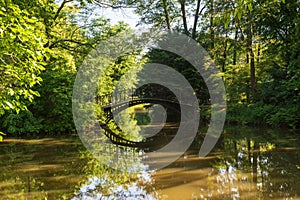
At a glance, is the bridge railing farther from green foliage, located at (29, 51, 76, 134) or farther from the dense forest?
green foliage, located at (29, 51, 76, 134)

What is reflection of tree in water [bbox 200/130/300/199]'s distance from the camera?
5.00 metres

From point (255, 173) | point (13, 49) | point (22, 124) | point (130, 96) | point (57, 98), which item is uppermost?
point (130, 96)

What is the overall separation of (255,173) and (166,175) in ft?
5.96

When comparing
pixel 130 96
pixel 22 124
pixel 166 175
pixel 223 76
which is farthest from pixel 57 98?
pixel 223 76

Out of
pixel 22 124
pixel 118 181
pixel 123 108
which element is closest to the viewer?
pixel 118 181

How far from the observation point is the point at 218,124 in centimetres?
1566

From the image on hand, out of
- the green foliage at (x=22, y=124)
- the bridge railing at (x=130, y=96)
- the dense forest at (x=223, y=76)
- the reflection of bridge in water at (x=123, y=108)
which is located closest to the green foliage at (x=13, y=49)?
the dense forest at (x=223, y=76)

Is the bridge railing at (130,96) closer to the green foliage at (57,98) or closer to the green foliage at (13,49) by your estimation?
the green foliage at (57,98)

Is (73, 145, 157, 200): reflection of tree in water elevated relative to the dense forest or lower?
lower

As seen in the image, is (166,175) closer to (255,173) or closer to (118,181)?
(118,181)

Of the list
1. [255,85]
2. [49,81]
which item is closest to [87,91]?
[49,81]

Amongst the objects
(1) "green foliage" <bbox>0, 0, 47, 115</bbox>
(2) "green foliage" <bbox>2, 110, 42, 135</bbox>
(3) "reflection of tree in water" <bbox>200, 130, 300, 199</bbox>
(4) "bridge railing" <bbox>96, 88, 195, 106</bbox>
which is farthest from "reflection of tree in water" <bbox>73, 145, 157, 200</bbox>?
(4) "bridge railing" <bbox>96, 88, 195, 106</bbox>

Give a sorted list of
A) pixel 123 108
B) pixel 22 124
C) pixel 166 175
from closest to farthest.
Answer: pixel 166 175 → pixel 22 124 → pixel 123 108

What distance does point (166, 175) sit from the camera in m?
6.31
